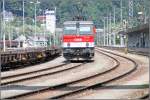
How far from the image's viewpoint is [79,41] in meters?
38.5

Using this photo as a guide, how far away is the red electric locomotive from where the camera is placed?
126ft

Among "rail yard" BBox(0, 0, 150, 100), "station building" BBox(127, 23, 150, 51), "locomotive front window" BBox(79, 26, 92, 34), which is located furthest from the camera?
"station building" BBox(127, 23, 150, 51)

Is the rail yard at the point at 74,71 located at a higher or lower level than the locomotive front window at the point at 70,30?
lower

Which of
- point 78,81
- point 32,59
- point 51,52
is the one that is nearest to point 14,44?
point 51,52

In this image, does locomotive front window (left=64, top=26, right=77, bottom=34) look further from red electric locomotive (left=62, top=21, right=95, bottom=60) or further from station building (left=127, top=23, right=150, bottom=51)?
station building (left=127, top=23, right=150, bottom=51)

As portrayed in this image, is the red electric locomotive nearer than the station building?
Yes

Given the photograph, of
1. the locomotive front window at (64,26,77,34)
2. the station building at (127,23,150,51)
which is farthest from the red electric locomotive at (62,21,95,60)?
the station building at (127,23,150,51)

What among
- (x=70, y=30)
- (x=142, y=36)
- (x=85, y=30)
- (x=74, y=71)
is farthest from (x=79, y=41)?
(x=142, y=36)

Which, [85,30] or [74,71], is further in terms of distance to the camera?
[85,30]

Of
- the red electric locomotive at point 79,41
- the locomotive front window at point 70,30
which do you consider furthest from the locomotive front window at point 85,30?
the locomotive front window at point 70,30

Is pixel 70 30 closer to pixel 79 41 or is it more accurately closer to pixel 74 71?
pixel 79 41

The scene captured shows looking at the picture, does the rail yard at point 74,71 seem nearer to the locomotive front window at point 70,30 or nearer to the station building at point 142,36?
the locomotive front window at point 70,30

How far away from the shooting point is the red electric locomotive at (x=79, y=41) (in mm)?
38281

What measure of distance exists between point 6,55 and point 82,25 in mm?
8220
